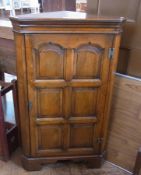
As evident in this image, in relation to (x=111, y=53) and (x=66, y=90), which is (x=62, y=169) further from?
(x=111, y=53)

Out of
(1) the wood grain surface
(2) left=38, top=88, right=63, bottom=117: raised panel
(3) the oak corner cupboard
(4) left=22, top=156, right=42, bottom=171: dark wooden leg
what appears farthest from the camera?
(4) left=22, top=156, right=42, bottom=171: dark wooden leg

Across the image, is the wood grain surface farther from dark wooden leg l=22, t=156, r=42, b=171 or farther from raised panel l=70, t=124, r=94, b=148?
dark wooden leg l=22, t=156, r=42, b=171

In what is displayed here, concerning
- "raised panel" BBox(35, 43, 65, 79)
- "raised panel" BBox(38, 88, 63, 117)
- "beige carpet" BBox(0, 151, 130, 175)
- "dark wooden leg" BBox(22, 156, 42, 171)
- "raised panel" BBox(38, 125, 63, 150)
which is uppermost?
"raised panel" BBox(35, 43, 65, 79)

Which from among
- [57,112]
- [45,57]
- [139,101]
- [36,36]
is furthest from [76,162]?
[36,36]

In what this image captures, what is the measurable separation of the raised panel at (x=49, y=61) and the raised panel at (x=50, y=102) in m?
0.10

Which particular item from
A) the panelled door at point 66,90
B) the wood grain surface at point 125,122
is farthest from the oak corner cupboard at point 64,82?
the wood grain surface at point 125,122

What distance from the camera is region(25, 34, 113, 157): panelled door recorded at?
1.09 metres

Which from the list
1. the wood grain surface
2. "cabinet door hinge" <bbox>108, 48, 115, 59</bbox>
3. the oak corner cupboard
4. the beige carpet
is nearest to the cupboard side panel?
the oak corner cupboard

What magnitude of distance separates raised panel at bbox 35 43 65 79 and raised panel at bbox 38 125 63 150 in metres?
0.39

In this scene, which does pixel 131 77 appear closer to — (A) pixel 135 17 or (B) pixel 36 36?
(A) pixel 135 17

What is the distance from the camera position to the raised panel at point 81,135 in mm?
1379

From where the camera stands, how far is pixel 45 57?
1122 millimetres

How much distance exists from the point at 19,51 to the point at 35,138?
627mm

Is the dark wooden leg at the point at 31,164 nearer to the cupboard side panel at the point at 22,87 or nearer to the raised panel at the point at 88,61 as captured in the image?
the cupboard side panel at the point at 22,87
